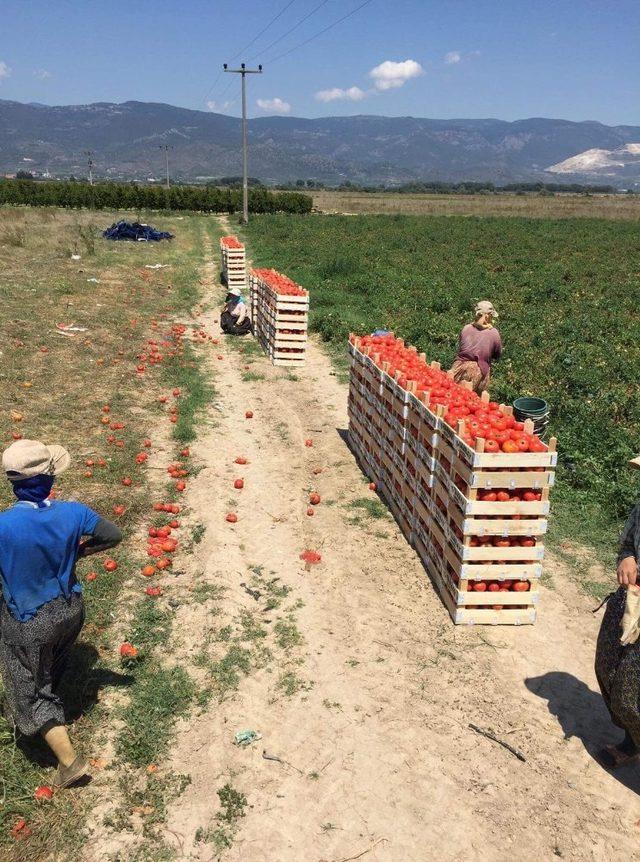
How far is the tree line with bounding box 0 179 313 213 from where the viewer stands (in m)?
66.6

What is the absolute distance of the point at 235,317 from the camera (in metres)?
18.5

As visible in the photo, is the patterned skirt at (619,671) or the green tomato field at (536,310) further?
the green tomato field at (536,310)

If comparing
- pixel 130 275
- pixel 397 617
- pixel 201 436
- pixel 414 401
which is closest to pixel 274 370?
pixel 201 436

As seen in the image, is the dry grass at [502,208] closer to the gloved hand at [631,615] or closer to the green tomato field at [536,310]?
the green tomato field at [536,310]

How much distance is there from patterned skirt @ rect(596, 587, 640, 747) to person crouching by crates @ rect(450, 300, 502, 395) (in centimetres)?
536

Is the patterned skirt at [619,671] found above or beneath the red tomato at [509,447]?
beneath

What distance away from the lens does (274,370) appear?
15.3 meters

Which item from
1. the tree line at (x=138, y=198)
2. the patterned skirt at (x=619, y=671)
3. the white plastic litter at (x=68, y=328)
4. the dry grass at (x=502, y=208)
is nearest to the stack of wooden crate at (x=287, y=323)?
the white plastic litter at (x=68, y=328)

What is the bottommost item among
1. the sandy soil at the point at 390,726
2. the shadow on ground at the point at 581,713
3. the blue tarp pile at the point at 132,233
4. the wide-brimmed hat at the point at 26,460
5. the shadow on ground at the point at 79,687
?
the shadow on ground at the point at 581,713

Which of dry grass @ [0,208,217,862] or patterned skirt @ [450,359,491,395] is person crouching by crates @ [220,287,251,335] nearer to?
dry grass @ [0,208,217,862]

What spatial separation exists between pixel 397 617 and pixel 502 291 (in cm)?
1976

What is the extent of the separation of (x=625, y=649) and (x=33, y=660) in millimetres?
4076

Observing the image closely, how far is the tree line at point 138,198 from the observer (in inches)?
2623

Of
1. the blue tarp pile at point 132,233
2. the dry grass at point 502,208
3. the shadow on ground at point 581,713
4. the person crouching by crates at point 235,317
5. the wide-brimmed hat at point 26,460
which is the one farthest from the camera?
the dry grass at point 502,208
